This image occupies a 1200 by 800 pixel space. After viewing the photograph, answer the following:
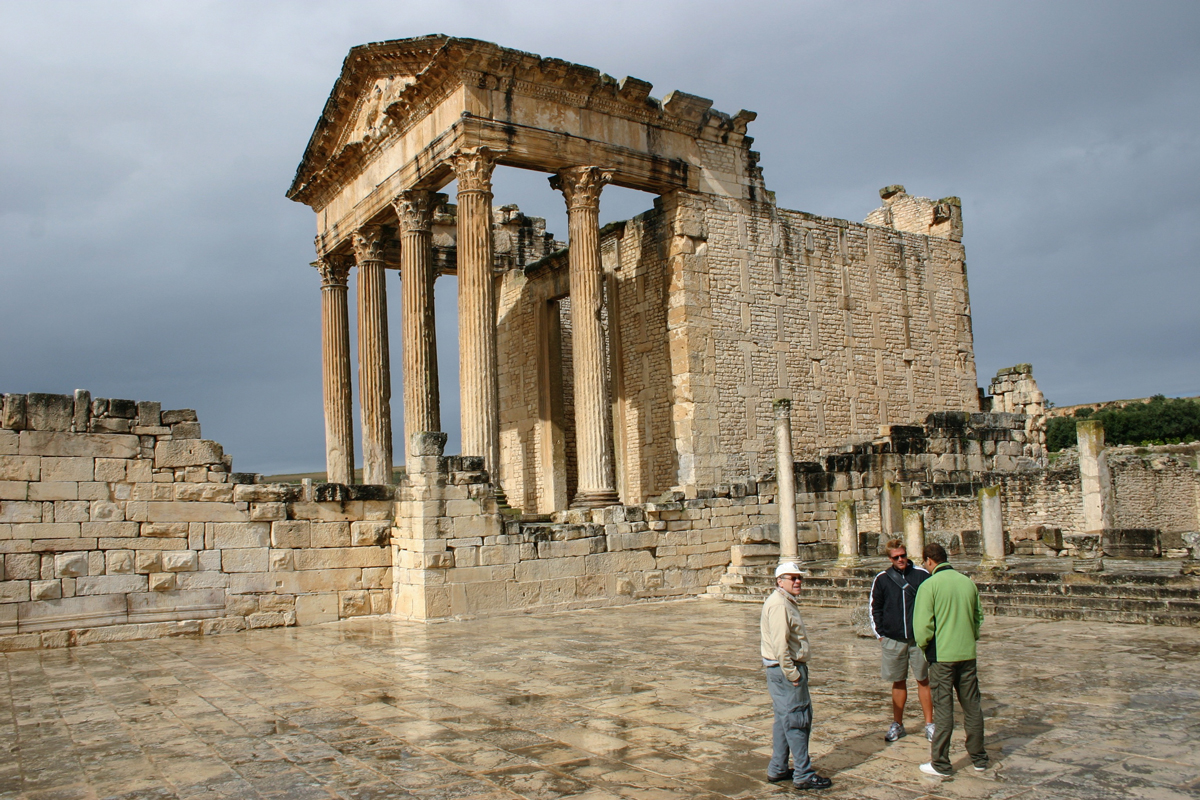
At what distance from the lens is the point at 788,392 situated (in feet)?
69.0

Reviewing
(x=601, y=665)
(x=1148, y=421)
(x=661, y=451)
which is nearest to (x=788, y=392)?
(x=661, y=451)

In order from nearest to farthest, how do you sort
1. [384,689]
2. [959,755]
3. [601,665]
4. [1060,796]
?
[1060,796] < [959,755] < [384,689] < [601,665]

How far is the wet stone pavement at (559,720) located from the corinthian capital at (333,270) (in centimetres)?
1389

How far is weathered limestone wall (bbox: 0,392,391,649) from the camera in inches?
433

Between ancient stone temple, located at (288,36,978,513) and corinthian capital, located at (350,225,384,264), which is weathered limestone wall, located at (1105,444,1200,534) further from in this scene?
corinthian capital, located at (350,225,384,264)

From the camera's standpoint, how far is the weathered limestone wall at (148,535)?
36.1 ft

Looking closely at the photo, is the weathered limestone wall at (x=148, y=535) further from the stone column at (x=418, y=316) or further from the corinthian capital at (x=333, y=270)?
the corinthian capital at (x=333, y=270)

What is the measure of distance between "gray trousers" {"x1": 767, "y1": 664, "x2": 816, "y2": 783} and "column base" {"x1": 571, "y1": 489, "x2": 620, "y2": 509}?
11921 millimetres

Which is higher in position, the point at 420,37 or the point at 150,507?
the point at 420,37

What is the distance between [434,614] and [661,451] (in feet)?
27.2

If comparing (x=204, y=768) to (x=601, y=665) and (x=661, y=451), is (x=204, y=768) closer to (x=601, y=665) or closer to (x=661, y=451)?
(x=601, y=665)

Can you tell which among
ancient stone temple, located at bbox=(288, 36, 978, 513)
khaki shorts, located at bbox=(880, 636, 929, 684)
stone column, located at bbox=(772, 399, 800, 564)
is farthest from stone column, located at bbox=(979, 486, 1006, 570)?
khaki shorts, located at bbox=(880, 636, 929, 684)

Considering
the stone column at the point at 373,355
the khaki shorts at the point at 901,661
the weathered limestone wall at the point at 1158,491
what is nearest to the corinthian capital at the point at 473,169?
the stone column at the point at 373,355

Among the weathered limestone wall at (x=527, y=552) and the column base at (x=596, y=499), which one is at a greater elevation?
A: the column base at (x=596, y=499)
